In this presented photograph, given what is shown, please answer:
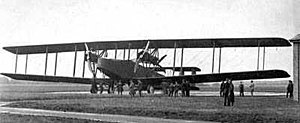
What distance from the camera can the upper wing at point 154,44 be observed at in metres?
36.5

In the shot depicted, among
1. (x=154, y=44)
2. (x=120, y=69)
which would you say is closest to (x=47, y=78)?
(x=120, y=69)


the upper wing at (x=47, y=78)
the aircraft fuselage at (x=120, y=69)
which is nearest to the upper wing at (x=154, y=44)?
the aircraft fuselage at (x=120, y=69)

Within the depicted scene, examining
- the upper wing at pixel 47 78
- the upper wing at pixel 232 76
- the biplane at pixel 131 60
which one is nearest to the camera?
the upper wing at pixel 232 76

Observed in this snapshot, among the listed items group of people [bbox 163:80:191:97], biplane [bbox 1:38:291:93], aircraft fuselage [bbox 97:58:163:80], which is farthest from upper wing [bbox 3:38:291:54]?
group of people [bbox 163:80:191:97]

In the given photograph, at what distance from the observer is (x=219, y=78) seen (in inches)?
1502

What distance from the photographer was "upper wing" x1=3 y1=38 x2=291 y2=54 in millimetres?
36456

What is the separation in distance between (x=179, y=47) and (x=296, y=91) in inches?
583

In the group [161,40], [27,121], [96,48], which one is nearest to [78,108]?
[27,121]

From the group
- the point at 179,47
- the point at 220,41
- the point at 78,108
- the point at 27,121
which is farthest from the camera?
the point at 179,47

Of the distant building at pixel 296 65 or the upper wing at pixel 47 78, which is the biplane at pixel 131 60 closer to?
the upper wing at pixel 47 78

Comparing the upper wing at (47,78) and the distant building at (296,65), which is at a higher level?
the distant building at (296,65)

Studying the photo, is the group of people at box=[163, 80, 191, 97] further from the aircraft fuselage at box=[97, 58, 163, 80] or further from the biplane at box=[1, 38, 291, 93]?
the aircraft fuselage at box=[97, 58, 163, 80]

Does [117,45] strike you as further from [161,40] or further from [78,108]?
[78,108]

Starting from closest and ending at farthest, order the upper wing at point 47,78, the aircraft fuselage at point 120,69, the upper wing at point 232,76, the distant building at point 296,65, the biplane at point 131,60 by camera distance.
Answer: the distant building at point 296,65 < the upper wing at point 232,76 < the biplane at point 131,60 < the upper wing at point 47,78 < the aircraft fuselage at point 120,69
